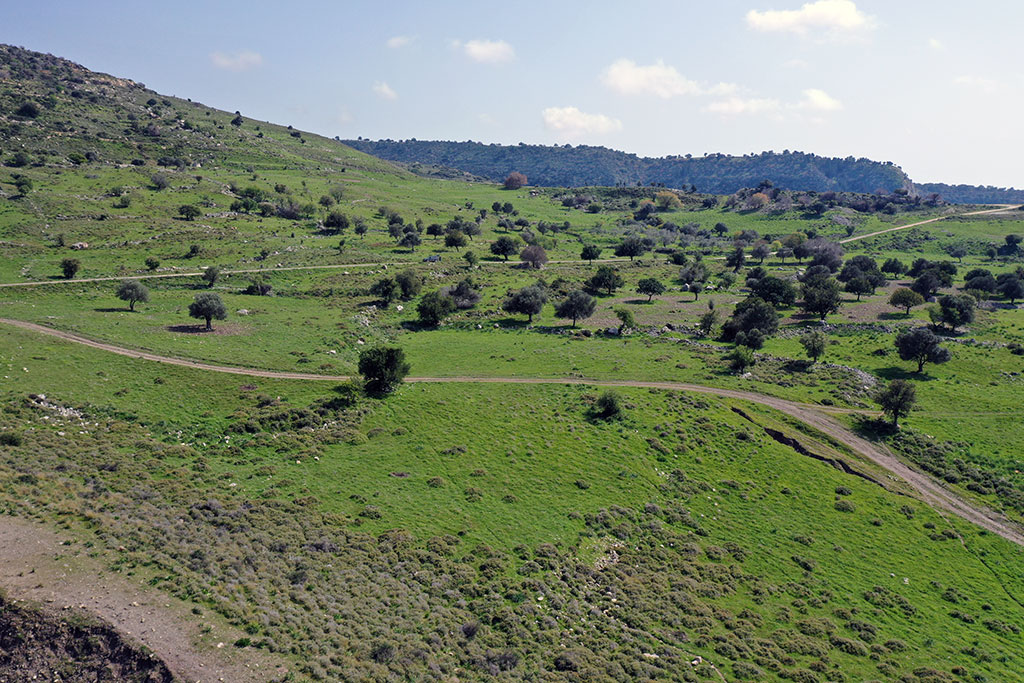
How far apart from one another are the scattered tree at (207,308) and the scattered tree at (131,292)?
14.2m

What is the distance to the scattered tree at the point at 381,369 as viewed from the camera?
63844 mm

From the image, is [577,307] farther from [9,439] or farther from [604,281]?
[9,439]

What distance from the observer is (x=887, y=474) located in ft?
185

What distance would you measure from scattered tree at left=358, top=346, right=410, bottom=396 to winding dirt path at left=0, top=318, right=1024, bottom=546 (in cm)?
470

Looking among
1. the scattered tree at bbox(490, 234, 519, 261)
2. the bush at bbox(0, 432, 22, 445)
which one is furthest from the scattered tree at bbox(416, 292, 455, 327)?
the bush at bbox(0, 432, 22, 445)

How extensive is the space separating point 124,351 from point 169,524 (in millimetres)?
39906

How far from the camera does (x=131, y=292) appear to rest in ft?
271

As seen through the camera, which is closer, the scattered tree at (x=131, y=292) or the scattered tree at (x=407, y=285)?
the scattered tree at (x=131, y=292)

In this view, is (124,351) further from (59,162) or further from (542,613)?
(59,162)

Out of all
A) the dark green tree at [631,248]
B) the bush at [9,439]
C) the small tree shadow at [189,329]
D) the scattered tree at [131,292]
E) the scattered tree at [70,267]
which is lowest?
the bush at [9,439]

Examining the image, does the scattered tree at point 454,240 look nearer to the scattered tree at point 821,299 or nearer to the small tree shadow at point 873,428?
the scattered tree at point 821,299

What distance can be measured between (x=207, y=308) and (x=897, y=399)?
89735 mm

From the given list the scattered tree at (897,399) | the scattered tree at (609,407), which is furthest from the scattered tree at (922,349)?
the scattered tree at (609,407)

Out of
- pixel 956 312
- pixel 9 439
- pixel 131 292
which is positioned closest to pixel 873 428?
pixel 956 312
